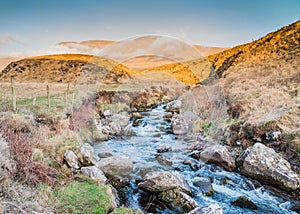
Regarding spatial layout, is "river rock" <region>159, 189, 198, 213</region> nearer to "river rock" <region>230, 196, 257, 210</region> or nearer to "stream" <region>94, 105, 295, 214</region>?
"stream" <region>94, 105, 295, 214</region>

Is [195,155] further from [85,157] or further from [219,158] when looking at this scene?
[85,157]

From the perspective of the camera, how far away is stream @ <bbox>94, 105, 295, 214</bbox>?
547cm

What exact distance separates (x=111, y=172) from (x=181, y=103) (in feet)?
38.6

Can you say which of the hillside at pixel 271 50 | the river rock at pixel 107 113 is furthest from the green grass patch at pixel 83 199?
the hillside at pixel 271 50

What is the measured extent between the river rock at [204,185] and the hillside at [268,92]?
9.75 ft

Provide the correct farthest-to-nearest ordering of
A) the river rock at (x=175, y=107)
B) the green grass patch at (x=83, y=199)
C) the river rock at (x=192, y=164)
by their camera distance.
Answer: the river rock at (x=175, y=107) → the river rock at (x=192, y=164) → the green grass patch at (x=83, y=199)

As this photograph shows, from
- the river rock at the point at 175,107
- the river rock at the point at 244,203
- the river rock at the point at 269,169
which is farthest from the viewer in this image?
the river rock at the point at 175,107

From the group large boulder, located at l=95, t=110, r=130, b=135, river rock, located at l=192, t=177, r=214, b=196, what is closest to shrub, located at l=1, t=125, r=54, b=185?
river rock, located at l=192, t=177, r=214, b=196

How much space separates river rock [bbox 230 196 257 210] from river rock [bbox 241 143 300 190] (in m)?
1.20

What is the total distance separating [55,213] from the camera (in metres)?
3.72

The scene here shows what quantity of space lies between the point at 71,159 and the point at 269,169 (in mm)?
5870

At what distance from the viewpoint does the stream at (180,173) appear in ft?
18.0

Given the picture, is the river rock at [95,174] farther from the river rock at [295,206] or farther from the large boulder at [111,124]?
the large boulder at [111,124]

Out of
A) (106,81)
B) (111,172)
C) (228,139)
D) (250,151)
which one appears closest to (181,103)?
(106,81)
